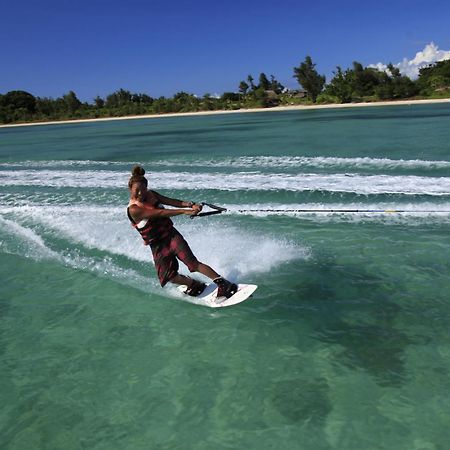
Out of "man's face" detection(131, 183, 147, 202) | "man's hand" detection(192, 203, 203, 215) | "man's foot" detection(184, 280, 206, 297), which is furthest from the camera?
"man's foot" detection(184, 280, 206, 297)

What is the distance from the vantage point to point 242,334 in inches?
229

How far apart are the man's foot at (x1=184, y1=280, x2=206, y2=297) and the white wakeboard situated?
2.0 inches

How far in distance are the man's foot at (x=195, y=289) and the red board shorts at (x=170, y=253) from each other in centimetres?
40

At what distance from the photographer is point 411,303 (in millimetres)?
6250

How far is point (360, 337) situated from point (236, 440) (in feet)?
7.03

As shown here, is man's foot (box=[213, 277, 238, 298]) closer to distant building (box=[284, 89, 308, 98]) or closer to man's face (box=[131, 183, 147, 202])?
man's face (box=[131, 183, 147, 202])

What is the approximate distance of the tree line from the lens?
254 ft

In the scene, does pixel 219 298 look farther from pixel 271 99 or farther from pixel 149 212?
pixel 271 99

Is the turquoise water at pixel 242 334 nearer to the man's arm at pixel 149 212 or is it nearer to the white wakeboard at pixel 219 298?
the white wakeboard at pixel 219 298

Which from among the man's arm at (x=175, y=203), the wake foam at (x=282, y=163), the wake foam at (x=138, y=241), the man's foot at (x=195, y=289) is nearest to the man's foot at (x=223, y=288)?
the man's foot at (x=195, y=289)

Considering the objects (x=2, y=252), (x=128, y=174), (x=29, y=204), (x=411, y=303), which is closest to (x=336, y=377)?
(x=411, y=303)

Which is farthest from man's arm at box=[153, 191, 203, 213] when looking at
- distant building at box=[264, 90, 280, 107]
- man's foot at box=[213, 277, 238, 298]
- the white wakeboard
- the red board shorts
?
distant building at box=[264, 90, 280, 107]

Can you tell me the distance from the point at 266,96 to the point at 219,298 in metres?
94.8

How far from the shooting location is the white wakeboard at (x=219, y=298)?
21.5 ft
